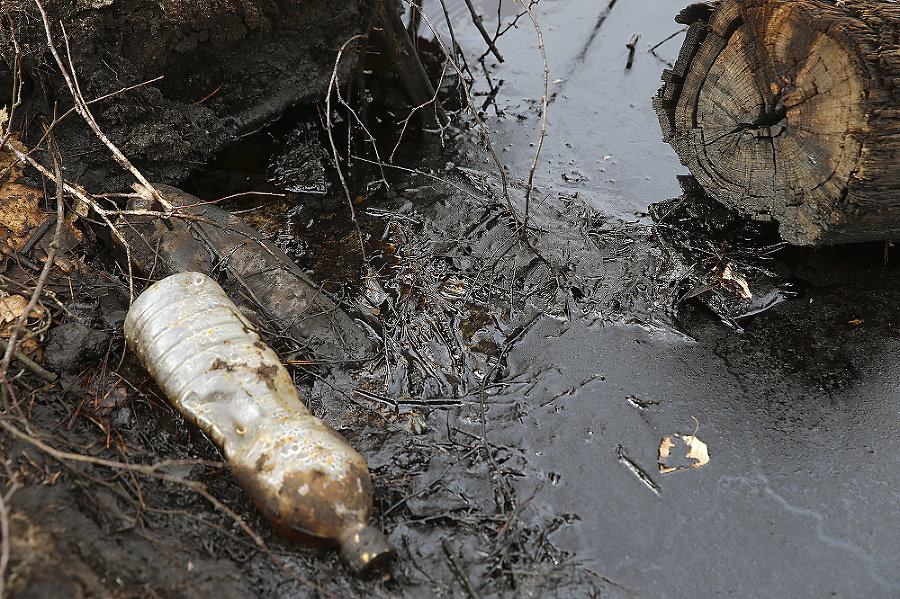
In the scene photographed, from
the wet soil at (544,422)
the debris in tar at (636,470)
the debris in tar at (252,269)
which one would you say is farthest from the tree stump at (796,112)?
the debris in tar at (252,269)

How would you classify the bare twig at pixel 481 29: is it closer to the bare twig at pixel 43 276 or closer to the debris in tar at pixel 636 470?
the bare twig at pixel 43 276

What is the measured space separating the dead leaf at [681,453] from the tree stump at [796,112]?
4.83ft

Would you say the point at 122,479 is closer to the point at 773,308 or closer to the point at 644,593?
the point at 644,593

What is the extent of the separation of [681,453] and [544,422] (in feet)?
2.45

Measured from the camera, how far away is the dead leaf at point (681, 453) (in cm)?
313

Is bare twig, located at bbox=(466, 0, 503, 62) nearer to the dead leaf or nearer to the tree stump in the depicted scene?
A: the tree stump

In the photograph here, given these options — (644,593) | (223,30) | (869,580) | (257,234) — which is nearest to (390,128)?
(223,30)

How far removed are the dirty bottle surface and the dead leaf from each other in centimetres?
156

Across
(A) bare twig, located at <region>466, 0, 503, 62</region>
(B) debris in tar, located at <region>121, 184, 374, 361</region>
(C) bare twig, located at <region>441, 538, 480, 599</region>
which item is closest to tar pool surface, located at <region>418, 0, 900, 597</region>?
(C) bare twig, located at <region>441, 538, 480, 599</region>

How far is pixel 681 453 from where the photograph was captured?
318cm

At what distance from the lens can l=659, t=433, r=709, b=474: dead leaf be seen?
313 centimetres

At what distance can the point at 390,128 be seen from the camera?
18.7ft

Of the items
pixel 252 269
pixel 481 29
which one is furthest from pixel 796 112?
pixel 252 269

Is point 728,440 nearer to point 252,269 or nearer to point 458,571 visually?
point 458,571
